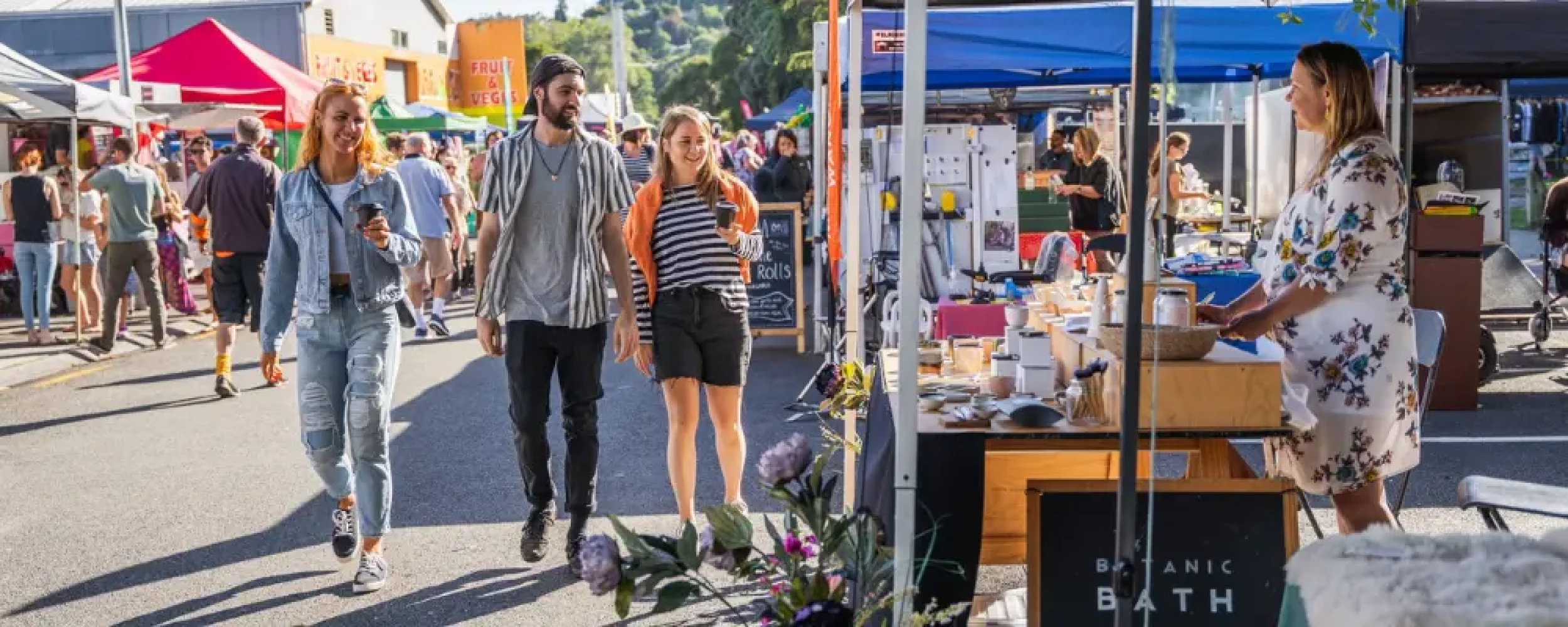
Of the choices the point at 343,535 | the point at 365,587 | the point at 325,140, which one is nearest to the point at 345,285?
the point at 325,140

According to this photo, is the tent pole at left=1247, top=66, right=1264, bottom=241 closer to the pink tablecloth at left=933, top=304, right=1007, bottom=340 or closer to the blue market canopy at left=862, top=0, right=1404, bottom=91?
the blue market canopy at left=862, top=0, right=1404, bottom=91

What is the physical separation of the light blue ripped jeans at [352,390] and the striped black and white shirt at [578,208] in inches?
15.6

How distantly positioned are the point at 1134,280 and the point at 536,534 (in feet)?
11.6

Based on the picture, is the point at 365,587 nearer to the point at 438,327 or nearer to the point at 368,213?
the point at 368,213

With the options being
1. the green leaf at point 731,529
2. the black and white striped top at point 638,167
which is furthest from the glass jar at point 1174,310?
the black and white striped top at point 638,167

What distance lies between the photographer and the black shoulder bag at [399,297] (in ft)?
17.1

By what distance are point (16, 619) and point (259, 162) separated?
578 centimetres

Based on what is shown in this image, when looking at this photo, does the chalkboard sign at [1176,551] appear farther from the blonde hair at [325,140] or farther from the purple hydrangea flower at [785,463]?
the blonde hair at [325,140]

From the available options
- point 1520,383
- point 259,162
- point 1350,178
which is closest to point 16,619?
point 1350,178

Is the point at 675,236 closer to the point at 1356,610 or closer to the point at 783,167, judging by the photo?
the point at 1356,610

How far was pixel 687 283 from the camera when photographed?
555cm

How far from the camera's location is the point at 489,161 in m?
5.15

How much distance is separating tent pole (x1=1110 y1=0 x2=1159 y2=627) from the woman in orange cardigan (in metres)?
2.93

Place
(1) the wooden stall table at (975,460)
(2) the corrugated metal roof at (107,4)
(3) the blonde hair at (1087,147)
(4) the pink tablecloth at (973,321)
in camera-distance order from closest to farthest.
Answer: (1) the wooden stall table at (975,460)
(4) the pink tablecloth at (973,321)
(3) the blonde hair at (1087,147)
(2) the corrugated metal roof at (107,4)
